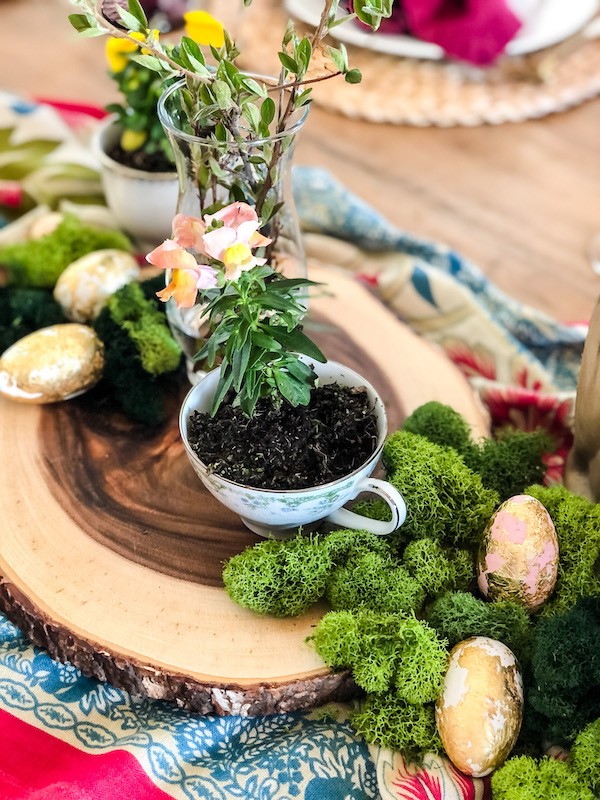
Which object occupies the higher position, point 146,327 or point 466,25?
point 466,25

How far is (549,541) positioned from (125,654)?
0.35m

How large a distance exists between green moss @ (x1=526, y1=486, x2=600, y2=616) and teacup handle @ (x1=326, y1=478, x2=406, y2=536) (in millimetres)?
136

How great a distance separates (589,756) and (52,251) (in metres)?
0.81

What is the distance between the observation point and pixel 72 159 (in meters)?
1.37

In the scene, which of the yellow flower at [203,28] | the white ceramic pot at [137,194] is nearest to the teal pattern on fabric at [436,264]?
the white ceramic pot at [137,194]

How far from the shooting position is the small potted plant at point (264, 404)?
2.12 feet

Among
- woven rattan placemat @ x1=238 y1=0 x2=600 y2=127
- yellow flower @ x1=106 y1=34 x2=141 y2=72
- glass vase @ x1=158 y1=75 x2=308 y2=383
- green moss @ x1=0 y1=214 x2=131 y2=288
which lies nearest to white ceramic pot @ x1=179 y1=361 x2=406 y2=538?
glass vase @ x1=158 y1=75 x2=308 y2=383

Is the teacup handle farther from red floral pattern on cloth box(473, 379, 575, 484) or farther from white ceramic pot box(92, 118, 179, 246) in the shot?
white ceramic pot box(92, 118, 179, 246)

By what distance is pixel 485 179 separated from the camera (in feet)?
5.74

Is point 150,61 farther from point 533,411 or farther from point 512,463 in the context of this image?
point 533,411

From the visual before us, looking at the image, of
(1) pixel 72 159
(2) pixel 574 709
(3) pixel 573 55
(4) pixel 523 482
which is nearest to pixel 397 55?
(3) pixel 573 55

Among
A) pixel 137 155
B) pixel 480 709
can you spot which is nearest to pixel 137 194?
pixel 137 155

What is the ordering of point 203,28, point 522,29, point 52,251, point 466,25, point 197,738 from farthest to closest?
point 522,29 < point 466,25 < point 52,251 < point 203,28 < point 197,738

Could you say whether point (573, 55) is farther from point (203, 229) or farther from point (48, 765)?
point (48, 765)
